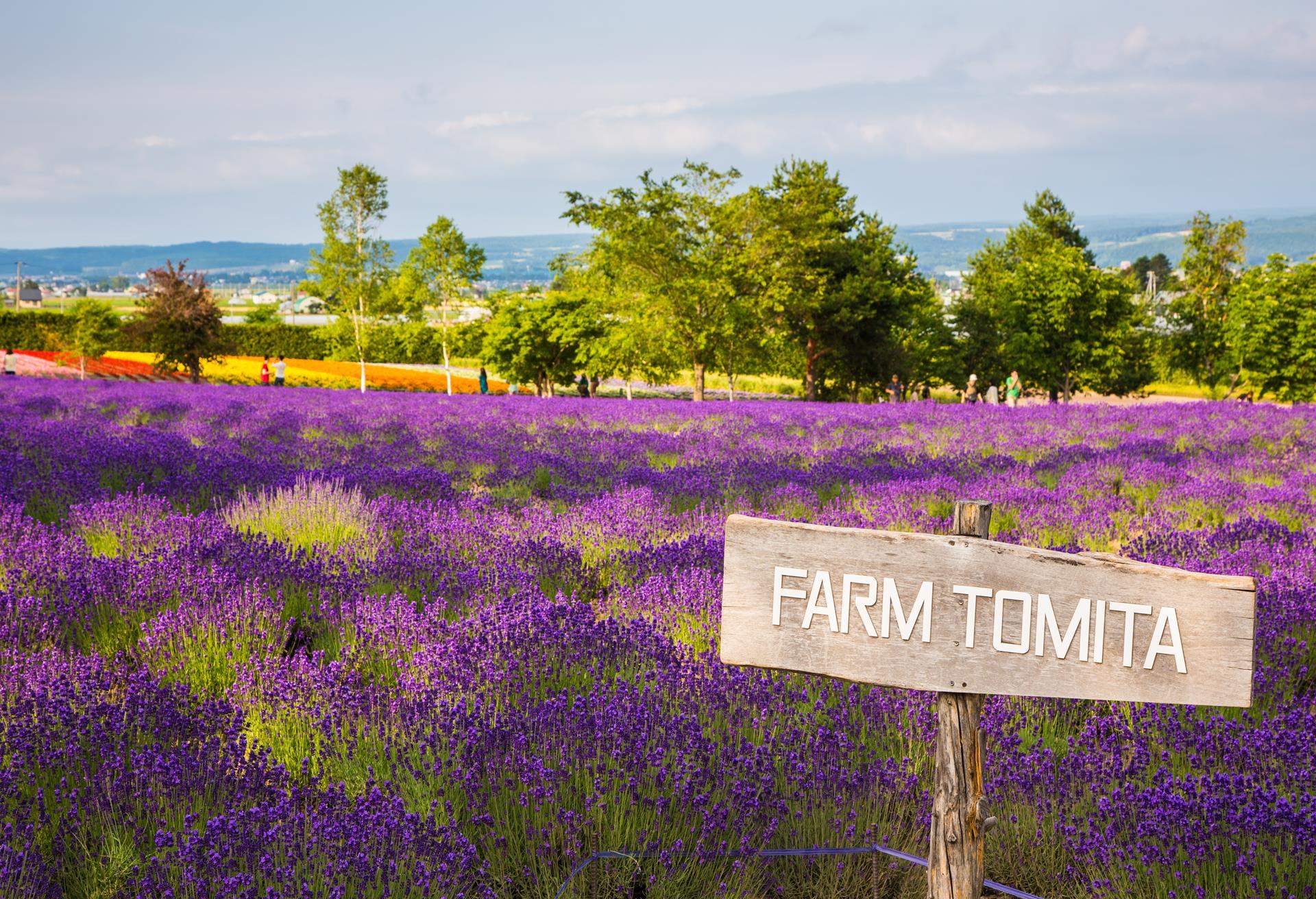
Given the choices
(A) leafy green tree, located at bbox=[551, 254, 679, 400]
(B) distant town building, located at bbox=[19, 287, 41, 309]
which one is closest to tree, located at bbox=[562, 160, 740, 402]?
(A) leafy green tree, located at bbox=[551, 254, 679, 400]

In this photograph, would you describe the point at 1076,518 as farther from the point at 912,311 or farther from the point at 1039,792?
the point at 912,311

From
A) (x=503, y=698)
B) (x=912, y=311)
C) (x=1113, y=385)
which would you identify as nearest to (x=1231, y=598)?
(x=503, y=698)

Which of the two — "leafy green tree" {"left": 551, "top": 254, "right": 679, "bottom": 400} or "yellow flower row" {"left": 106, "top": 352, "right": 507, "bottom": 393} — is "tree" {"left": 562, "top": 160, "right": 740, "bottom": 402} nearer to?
"leafy green tree" {"left": 551, "top": 254, "right": 679, "bottom": 400}

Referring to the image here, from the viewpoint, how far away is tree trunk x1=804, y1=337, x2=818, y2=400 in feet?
111

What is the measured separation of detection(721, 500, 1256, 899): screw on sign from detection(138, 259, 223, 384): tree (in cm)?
2705

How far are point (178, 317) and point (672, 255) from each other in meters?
13.6

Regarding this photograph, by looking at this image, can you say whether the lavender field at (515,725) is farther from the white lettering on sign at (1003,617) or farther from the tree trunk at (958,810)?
the white lettering on sign at (1003,617)

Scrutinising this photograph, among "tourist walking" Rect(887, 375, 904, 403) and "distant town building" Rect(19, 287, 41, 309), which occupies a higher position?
"distant town building" Rect(19, 287, 41, 309)

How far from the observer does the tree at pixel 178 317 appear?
1000 inches

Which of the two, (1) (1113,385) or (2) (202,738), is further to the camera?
(1) (1113,385)

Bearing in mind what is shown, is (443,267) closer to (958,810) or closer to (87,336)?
(87,336)

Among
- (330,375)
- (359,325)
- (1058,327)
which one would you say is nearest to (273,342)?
(330,375)

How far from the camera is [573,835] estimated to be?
6.90 ft

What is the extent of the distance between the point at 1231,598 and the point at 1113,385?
50.7 m
